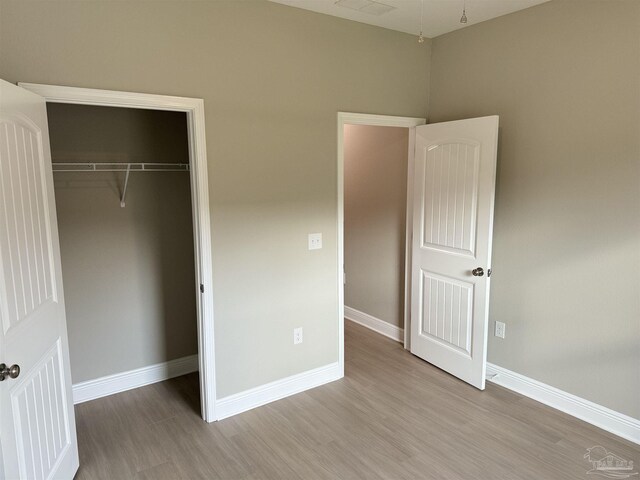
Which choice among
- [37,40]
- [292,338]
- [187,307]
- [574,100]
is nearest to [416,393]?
[292,338]

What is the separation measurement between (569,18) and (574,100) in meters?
0.50

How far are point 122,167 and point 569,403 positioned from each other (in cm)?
349

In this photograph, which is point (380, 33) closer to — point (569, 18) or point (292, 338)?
point (569, 18)

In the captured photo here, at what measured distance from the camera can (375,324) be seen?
4535 millimetres

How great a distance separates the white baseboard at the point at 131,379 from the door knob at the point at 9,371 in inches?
65.6

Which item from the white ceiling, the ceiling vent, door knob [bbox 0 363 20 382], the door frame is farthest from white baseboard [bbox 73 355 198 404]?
the ceiling vent

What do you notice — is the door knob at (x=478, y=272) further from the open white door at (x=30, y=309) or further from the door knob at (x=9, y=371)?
the door knob at (x=9, y=371)

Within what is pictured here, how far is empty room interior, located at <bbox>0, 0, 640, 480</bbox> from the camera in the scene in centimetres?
239

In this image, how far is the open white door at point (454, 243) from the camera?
3.15m

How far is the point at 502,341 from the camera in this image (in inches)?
133

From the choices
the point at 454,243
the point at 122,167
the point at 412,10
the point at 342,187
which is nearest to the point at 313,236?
the point at 342,187

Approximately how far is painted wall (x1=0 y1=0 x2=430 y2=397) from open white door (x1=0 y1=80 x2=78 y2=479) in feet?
1.48

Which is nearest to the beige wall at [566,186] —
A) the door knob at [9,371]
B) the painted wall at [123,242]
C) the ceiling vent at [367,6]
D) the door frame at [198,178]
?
the ceiling vent at [367,6]

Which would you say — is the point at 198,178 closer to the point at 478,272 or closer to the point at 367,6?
the point at 367,6
